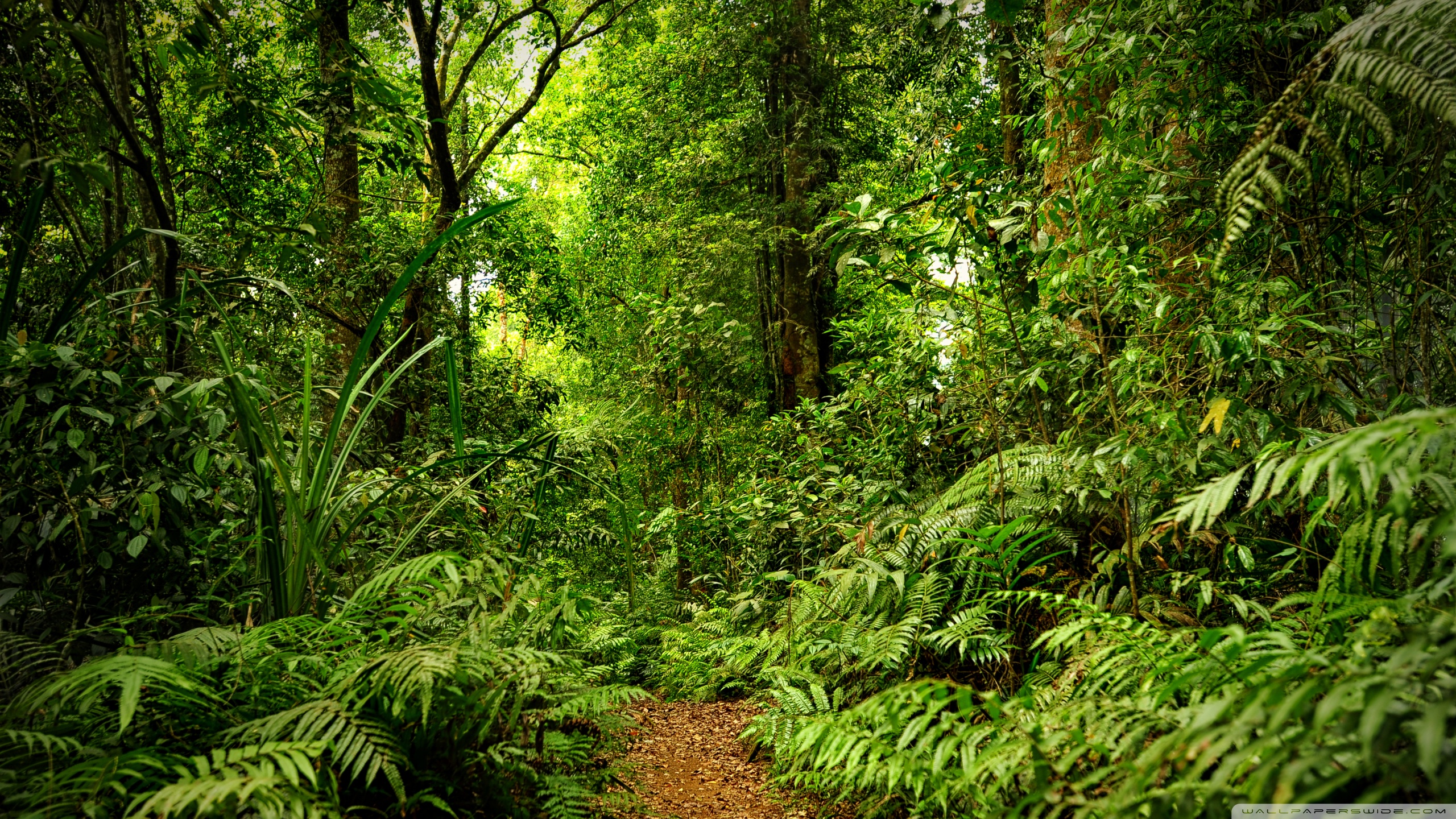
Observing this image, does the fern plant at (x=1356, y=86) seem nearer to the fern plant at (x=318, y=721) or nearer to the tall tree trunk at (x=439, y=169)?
the fern plant at (x=318, y=721)

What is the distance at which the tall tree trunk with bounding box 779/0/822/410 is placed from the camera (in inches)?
326

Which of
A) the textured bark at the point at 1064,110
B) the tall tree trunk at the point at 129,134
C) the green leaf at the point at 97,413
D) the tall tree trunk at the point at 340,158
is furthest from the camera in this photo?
the tall tree trunk at the point at 340,158

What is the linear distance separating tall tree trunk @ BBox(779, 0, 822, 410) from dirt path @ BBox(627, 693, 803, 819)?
435 centimetres

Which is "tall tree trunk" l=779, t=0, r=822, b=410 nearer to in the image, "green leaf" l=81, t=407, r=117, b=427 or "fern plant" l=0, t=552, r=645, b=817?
"fern plant" l=0, t=552, r=645, b=817

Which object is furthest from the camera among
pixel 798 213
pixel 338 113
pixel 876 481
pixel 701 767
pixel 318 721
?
pixel 798 213

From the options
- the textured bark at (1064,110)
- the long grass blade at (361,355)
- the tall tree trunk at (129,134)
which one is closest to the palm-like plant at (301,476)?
the long grass blade at (361,355)

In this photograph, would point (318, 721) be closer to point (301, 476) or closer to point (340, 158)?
point (301, 476)

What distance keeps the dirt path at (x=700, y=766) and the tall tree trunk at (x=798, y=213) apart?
171 inches

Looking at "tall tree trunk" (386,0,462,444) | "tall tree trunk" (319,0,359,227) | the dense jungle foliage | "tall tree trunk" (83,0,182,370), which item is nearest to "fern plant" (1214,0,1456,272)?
the dense jungle foliage

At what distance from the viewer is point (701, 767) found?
A: 339cm

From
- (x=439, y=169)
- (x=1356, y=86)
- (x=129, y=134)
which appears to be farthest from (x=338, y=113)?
(x=1356, y=86)

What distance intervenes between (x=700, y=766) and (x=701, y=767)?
3cm

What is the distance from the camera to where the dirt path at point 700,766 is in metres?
2.85

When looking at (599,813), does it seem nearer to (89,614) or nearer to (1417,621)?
(89,614)
